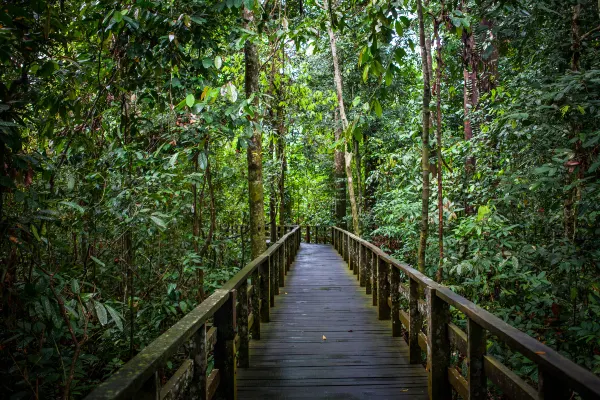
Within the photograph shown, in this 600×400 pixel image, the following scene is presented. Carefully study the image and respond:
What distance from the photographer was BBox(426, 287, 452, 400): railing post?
309cm

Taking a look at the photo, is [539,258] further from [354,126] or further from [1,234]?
[1,234]

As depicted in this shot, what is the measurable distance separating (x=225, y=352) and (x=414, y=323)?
192cm

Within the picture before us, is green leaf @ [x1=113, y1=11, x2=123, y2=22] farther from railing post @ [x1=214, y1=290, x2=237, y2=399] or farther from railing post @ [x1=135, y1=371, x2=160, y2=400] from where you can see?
railing post @ [x1=135, y1=371, x2=160, y2=400]

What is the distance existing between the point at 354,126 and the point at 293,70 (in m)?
11.0

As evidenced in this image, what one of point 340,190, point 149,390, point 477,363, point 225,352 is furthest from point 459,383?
point 340,190

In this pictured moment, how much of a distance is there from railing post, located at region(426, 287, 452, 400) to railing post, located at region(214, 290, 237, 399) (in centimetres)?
156

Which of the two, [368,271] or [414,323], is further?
[368,271]

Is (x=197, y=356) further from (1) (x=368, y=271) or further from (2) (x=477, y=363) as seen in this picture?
(1) (x=368, y=271)

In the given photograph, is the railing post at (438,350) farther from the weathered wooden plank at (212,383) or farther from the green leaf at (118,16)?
the green leaf at (118,16)

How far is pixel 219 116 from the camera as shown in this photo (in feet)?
13.3

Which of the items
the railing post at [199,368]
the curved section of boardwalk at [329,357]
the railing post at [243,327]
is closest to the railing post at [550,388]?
the curved section of boardwalk at [329,357]

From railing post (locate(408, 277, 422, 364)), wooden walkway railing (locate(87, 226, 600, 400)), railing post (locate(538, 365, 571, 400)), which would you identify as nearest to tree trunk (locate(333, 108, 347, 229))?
wooden walkway railing (locate(87, 226, 600, 400))

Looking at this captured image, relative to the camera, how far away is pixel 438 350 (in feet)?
10.2

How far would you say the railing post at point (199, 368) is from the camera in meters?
2.39
